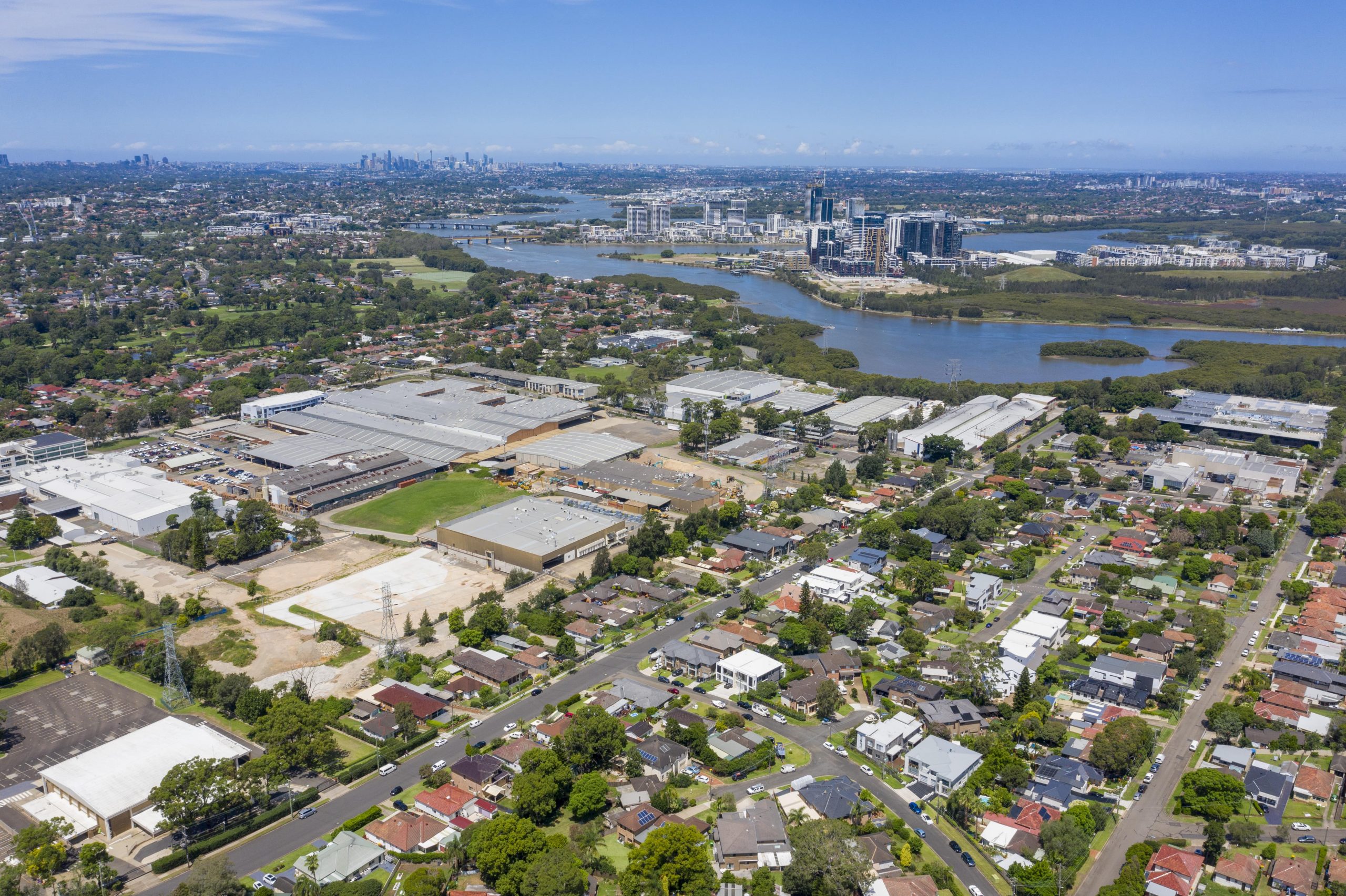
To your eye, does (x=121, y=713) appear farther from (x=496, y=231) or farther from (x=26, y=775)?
(x=496, y=231)

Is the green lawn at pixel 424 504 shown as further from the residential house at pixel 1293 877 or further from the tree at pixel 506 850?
the residential house at pixel 1293 877

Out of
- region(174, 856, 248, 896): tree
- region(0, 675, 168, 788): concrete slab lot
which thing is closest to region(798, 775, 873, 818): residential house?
region(174, 856, 248, 896): tree

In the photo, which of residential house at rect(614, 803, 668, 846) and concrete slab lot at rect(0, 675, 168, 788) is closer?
residential house at rect(614, 803, 668, 846)

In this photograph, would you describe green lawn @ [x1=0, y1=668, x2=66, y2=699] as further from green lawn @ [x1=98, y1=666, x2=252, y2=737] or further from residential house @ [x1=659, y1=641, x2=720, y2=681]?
residential house @ [x1=659, y1=641, x2=720, y2=681]

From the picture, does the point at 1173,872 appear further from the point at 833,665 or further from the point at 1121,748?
the point at 833,665

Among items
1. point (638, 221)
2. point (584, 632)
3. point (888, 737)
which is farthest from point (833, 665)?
point (638, 221)
